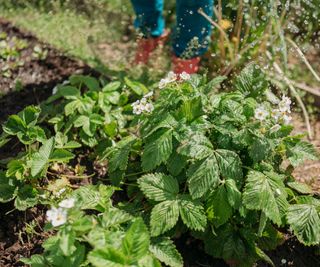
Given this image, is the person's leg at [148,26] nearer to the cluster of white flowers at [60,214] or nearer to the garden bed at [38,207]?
the garden bed at [38,207]

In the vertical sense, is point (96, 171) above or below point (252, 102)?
below

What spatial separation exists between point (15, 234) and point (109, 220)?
2.01ft

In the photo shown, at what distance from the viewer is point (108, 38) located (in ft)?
10.0

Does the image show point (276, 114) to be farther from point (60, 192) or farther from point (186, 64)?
point (186, 64)

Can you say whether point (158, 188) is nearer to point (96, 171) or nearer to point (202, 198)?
point (202, 198)

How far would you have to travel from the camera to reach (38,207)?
77.7 inches

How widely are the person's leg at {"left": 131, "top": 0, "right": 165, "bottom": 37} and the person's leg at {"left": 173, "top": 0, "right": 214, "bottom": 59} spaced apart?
160 mm

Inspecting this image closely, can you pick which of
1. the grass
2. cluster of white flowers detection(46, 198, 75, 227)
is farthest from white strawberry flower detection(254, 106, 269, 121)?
the grass

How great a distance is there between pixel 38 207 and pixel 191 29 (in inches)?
45.4

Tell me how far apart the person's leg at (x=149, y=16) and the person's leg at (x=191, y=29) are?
0.16 meters

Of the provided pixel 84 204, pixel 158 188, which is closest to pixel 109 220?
pixel 84 204

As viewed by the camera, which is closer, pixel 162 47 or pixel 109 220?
pixel 109 220

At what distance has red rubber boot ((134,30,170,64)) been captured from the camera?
272 cm

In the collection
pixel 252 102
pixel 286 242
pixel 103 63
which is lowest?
pixel 286 242
